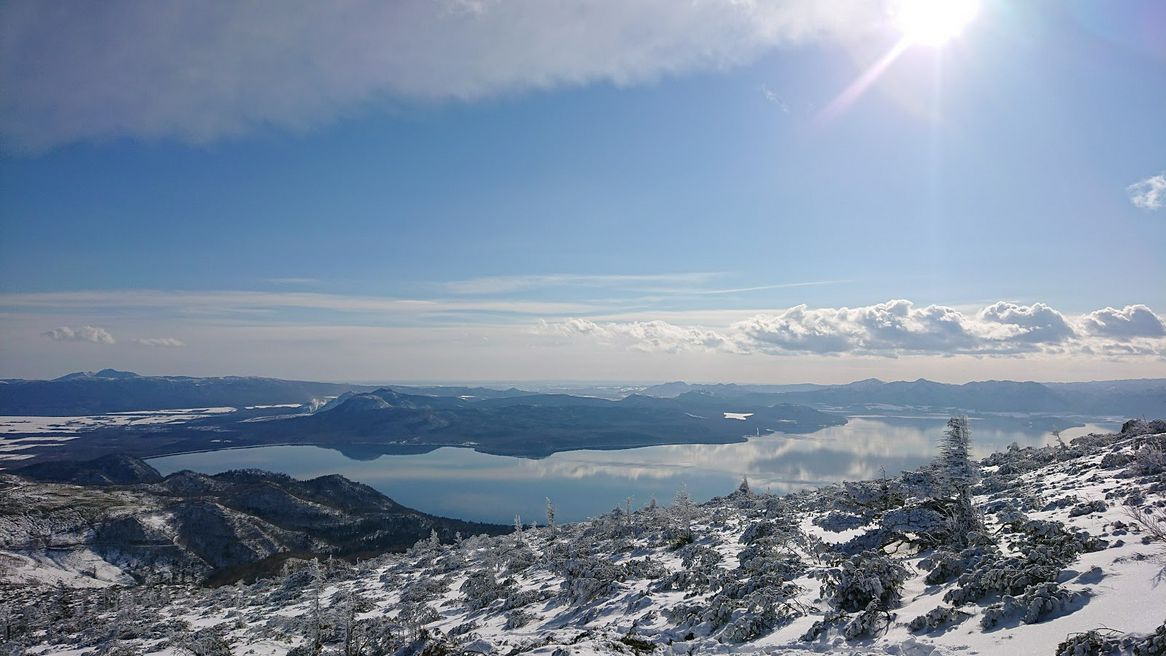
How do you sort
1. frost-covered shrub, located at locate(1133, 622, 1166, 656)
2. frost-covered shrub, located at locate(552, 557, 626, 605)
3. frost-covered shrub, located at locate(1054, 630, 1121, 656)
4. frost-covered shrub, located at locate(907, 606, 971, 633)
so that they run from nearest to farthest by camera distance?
frost-covered shrub, located at locate(1133, 622, 1166, 656) < frost-covered shrub, located at locate(1054, 630, 1121, 656) < frost-covered shrub, located at locate(907, 606, 971, 633) < frost-covered shrub, located at locate(552, 557, 626, 605)

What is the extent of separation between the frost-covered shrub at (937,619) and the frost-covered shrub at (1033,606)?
0.81 m

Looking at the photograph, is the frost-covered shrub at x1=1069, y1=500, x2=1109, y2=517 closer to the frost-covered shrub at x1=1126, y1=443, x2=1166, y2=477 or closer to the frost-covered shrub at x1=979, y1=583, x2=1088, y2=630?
the frost-covered shrub at x1=1126, y1=443, x2=1166, y2=477

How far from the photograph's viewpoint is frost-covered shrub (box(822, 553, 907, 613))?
1867cm

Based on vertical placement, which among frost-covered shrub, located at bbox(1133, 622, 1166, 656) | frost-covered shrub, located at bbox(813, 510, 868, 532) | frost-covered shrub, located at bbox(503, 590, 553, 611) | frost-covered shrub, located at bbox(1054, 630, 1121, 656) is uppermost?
frost-covered shrub, located at bbox(1133, 622, 1166, 656)

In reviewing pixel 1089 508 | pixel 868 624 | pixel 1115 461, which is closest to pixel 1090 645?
pixel 868 624

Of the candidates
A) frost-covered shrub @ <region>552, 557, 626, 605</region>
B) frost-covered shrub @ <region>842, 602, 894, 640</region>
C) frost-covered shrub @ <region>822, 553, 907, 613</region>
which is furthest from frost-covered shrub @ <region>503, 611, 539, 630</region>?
frost-covered shrub @ <region>842, 602, 894, 640</region>

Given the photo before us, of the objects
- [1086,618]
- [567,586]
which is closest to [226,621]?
[567,586]

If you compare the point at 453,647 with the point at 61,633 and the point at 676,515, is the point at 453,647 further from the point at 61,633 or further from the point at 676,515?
the point at 61,633

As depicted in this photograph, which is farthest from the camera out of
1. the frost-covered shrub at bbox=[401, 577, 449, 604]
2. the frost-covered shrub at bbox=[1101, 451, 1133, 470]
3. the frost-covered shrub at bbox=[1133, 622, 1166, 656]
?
the frost-covered shrub at bbox=[401, 577, 449, 604]

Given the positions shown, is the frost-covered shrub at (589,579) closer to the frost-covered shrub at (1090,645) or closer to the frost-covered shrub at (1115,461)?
the frost-covered shrub at (1090,645)

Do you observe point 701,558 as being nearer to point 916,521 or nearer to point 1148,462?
point 916,521

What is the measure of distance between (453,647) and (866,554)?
1933 centimetres

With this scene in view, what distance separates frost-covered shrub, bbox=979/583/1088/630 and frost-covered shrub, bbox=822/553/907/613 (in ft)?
12.0

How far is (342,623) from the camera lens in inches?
1393
